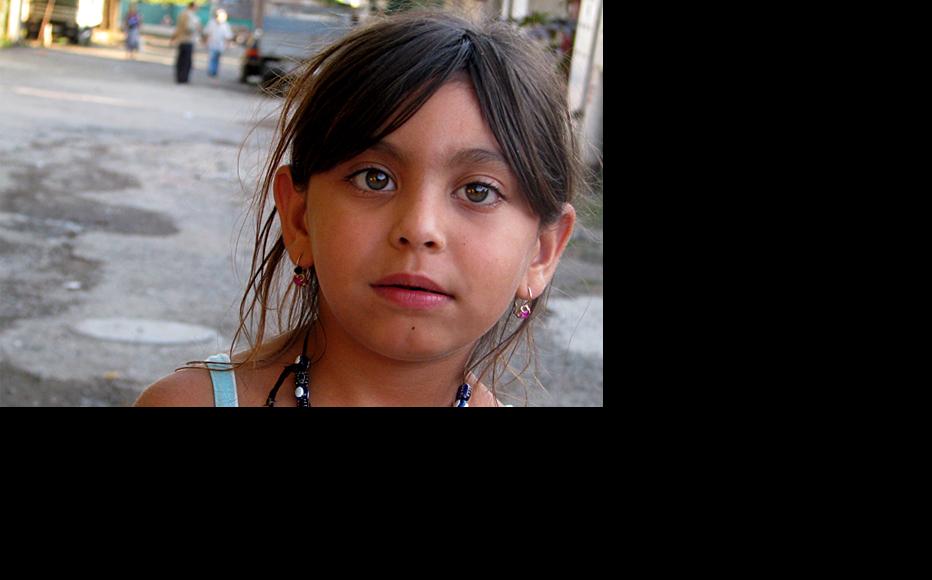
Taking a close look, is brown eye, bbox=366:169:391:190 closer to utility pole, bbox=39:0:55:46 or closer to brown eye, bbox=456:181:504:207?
brown eye, bbox=456:181:504:207

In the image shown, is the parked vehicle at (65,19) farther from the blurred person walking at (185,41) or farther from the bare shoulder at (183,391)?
the bare shoulder at (183,391)

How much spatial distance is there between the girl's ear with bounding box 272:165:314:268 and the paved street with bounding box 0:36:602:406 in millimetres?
66

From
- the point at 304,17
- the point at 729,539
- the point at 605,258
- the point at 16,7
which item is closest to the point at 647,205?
the point at 605,258

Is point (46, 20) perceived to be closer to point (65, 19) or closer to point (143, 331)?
point (65, 19)

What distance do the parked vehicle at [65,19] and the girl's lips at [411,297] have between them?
24176 mm

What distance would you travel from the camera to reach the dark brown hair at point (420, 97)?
127 cm

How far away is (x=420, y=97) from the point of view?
1252 mm

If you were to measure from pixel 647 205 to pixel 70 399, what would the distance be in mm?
3709

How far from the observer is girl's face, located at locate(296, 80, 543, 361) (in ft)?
3.99

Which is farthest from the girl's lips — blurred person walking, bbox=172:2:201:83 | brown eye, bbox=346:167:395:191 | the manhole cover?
blurred person walking, bbox=172:2:201:83

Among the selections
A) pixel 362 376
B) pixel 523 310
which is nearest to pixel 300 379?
pixel 362 376

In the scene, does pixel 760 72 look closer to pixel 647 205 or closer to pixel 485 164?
pixel 647 205

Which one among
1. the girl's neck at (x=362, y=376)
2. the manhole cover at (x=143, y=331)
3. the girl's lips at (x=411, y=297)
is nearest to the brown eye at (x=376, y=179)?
the girl's lips at (x=411, y=297)

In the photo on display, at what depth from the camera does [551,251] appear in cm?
146
